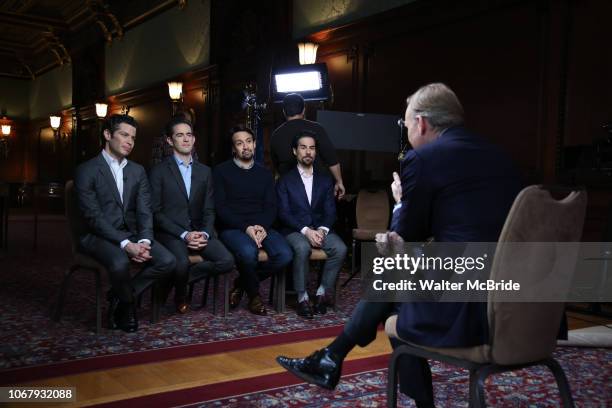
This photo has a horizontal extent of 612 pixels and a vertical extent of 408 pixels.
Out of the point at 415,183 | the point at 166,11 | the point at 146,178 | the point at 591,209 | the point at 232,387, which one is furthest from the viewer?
the point at 166,11

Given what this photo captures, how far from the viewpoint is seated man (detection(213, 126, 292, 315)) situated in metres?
3.87

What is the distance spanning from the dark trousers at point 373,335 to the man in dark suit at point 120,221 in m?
1.79

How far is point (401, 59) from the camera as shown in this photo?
6289 millimetres

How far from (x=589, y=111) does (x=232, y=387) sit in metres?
3.73

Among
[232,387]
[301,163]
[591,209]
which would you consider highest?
[301,163]

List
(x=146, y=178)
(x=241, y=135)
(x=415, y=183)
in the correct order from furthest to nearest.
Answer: (x=241, y=135), (x=146, y=178), (x=415, y=183)

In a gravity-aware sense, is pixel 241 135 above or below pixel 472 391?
above

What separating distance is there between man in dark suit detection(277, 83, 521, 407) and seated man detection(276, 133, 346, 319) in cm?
220

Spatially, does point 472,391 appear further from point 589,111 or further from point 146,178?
point 589,111

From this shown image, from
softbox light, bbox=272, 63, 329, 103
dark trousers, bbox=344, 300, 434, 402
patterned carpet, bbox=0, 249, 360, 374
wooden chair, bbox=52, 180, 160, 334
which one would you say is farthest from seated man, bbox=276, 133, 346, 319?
softbox light, bbox=272, 63, 329, 103

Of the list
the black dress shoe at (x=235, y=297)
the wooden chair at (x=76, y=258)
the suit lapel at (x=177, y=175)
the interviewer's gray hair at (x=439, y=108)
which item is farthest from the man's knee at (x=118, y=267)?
the interviewer's gray hair at (x=439, y=108)

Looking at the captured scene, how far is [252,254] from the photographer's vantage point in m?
3.78

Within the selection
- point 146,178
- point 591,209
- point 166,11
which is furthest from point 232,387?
point 166,11

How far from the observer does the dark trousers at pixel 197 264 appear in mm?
3572
